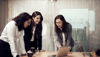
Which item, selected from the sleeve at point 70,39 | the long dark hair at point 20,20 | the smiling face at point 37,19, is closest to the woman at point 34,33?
the smiling face at point 37,19

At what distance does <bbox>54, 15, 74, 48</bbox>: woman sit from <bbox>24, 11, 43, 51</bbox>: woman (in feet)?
1.11

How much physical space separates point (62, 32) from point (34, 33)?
1.85ft

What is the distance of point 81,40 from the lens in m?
3.45

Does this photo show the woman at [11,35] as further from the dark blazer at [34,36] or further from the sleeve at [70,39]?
the sleeve at [70,39]

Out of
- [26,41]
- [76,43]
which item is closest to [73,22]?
[76,43]

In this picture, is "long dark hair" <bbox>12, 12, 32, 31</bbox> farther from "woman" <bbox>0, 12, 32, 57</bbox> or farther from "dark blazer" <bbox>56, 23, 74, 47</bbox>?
"dark blazer" <bbox>56, 23, 74, 47</bbox>

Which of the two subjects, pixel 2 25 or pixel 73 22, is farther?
pixel 73 22

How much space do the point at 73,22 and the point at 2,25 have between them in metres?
1.37

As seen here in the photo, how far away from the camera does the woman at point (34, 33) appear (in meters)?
2.80

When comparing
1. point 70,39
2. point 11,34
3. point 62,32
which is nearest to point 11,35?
point 11,34

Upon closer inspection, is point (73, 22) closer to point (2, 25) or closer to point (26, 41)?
point (26, 41)

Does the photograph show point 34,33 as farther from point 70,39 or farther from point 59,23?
point 70,39

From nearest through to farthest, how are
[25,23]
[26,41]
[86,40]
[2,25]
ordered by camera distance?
[25,23]
[26,41]
[2,25]
[86,40]

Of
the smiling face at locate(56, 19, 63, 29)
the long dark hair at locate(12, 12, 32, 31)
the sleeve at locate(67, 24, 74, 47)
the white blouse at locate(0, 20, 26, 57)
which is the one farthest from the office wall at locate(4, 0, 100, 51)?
the white blouse at locate(0, 20, 26, 57)
